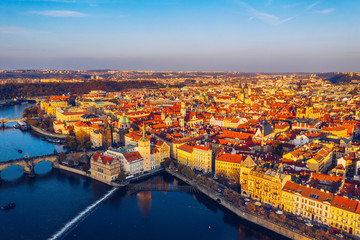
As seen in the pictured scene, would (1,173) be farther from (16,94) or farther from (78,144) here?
(16,94)

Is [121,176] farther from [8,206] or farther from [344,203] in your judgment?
[344,203]

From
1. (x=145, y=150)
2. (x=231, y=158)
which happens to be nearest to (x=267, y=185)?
(x=231, y=158)

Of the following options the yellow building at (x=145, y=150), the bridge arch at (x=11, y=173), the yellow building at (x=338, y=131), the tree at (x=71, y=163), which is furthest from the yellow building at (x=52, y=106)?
the yellow building at (x=338, y=131)

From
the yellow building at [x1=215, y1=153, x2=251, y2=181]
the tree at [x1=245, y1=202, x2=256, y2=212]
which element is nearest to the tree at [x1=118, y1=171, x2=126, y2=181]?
the yellow building at [x1=215, y1=153, x2=251, y2=181]

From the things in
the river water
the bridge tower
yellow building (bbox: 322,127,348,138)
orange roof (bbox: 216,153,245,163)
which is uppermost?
yellow building (bbox: 322,127,348,138)

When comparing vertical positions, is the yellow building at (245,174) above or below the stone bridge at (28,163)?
above

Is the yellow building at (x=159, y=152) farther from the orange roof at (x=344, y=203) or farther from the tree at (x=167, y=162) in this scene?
the orange roof at (x=344, y=203)

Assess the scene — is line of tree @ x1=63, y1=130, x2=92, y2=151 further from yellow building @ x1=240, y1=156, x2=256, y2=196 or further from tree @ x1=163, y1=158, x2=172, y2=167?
yellow building @ x1=240, y1=156, x2=256, y2=196
